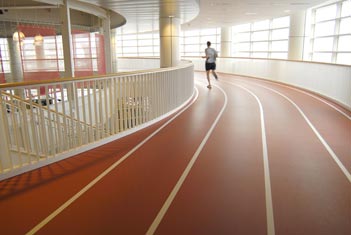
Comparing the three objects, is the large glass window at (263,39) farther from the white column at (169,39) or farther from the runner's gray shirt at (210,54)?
the white column at (169,39)

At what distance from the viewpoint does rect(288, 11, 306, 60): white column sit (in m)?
13.9

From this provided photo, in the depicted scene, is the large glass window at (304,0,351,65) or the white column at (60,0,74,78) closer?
the white column at (60,0,74,78)

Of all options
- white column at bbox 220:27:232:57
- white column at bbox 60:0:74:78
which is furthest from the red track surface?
white column at bbox 220:27:232:57

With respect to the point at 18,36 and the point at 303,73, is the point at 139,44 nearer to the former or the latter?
the point at 303,73

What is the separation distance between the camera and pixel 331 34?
1293cm

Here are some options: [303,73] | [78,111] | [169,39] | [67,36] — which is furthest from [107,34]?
[78,111]

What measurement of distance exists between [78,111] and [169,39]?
25.0 ft

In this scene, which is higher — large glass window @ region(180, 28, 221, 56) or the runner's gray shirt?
large glass window @ region(180, 28, 221, 56)

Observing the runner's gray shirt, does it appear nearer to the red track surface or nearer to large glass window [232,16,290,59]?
the red track surface

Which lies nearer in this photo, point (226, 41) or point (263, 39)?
point (263, 39)

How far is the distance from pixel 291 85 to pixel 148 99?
8878 millimetres

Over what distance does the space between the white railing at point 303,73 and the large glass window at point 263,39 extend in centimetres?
177

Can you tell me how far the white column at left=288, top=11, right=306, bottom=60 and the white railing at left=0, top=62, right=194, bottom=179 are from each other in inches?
315

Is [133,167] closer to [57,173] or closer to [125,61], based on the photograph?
[57,173]
